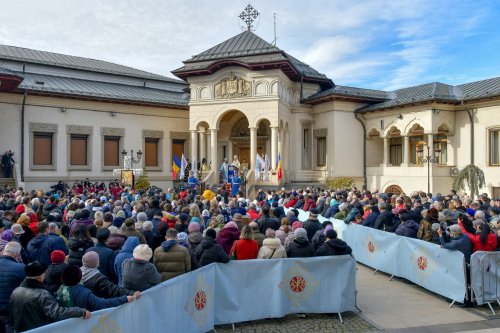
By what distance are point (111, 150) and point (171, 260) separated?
2550 cm

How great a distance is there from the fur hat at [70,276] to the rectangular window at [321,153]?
26.8m

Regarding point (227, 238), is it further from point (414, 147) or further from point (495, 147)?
point (414, 147)

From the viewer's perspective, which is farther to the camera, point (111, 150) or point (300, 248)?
point (111, 150)

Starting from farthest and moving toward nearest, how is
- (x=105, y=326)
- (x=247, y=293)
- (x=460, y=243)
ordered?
(x=460, y=243), (x=247, y=293), (x=105, y=326)

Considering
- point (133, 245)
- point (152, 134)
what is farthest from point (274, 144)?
point (133, 245)

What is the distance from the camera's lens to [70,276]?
197 inches

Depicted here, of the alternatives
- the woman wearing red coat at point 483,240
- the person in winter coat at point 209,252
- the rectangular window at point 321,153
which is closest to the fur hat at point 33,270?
the person in winter coat at point 209,252

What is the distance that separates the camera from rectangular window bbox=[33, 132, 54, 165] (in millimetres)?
27766

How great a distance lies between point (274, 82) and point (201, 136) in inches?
259

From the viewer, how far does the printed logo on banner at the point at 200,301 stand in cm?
695

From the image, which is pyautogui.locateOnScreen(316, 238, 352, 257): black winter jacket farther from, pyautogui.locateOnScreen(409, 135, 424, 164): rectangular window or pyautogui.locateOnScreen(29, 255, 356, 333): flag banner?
pyautogui.locateOnScreen(409, 135, 424, 164): rectangular window

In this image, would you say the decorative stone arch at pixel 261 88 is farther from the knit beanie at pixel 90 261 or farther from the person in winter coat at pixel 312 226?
the knit beanie at pixel 90 261

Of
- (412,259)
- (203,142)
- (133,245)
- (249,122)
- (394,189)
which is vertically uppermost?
(249,122)

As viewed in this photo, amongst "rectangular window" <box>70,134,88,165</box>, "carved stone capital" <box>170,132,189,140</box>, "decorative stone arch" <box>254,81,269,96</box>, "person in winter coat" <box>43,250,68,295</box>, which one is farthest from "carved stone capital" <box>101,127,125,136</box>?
"person in winter coat" <box>43,250,68,295</box>
